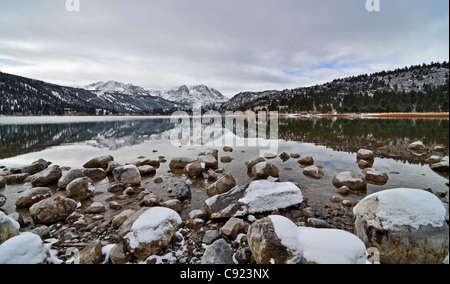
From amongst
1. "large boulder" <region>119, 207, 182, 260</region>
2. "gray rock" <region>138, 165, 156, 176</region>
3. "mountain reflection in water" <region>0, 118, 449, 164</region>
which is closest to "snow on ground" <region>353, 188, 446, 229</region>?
"mountain reflection in water" <region>0, 118, 449, 164</region>

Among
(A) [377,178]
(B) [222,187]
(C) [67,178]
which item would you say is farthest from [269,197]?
(C) [67,178]

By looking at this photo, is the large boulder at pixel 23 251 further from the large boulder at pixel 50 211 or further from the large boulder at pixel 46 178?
the large boulder at pixel 46 178

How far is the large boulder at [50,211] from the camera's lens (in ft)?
22.0

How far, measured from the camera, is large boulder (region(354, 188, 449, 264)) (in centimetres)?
424

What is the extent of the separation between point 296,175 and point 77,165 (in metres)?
16.8

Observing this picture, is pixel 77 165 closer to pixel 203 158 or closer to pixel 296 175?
pixel 203 158

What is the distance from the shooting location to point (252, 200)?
7008 mm

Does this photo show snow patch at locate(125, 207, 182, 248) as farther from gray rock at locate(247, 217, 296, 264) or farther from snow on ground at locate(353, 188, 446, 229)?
snow on ground at locate(353, 188, 446, 229)

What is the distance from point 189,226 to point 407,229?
5821 mm

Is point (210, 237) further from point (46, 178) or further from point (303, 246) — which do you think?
point (46, 178)

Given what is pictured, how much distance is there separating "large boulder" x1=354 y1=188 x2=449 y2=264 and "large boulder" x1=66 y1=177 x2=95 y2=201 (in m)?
11.0

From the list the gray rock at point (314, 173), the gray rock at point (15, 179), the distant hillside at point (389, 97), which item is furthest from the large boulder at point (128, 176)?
the distant hillside at point (389, 97)

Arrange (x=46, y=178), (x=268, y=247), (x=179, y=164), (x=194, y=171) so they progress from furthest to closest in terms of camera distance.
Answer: (x=179, y=164)
(x=194, y=171)
(x=46, y=178)
(x=268, y=247)
